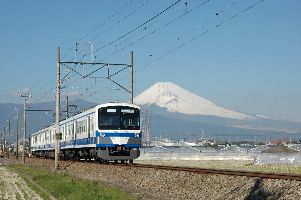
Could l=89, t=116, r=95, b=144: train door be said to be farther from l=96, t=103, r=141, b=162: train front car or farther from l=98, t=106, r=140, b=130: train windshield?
l=98, t=106, r=140, b=130: train windshield

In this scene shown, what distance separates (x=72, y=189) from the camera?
2402 centimetres

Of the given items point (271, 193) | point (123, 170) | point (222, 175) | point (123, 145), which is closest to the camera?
point (271, 193)

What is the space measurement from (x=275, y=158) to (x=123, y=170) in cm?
1822

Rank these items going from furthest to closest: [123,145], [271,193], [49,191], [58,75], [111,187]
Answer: [58,75] < [123,145] < [49,191] < [111,187] < [271,193]

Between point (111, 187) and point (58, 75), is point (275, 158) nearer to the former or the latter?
point (58, 75)

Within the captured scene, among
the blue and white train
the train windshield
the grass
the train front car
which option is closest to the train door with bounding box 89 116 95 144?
the blue and white train

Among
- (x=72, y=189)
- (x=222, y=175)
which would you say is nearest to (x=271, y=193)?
(x=222, y=175)

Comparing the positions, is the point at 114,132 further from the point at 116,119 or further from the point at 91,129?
the point at 91,129

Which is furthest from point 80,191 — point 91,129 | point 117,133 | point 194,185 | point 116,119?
point 91,129

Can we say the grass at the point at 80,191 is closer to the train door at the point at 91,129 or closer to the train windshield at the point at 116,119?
the train windshield at the point at 116,119

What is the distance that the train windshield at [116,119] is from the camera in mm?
35812

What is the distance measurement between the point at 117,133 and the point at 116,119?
2.98 feet

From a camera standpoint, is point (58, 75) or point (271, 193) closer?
point (271, 193)

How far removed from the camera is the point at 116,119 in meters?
36.0
